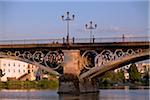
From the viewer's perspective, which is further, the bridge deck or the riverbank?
the riverbank

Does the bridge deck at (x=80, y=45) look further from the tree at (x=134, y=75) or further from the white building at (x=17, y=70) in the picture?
the white building at (x=17, y=70)

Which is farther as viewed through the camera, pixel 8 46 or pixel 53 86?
pixel 53 86

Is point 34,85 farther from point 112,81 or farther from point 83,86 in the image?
point 83,86

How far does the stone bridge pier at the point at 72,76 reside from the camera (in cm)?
6019

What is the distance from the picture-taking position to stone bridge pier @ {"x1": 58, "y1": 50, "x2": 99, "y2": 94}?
6019 cm

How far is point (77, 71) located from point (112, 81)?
209ft

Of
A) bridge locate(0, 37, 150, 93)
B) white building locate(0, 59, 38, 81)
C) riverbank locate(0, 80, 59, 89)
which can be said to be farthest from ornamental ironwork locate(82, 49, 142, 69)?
white building locate(0, 59, 38, 81)

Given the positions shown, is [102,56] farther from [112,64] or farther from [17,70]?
[17,70]

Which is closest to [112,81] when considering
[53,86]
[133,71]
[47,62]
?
[133,71]

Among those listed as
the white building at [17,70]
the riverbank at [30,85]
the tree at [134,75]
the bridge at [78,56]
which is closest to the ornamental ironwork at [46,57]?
the bridge at [78,56]

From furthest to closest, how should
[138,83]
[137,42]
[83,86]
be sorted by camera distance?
[138,83] < [83,86] < [137,42]

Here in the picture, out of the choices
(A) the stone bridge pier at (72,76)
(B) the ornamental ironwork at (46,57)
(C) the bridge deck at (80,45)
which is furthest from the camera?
(B) the ornamental ironwork at (46,57)

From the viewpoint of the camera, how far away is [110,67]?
59.6m

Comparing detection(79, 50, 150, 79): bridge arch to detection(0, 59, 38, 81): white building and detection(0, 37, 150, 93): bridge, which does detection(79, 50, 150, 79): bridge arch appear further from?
detection(0, 59, 38, 81): white building
